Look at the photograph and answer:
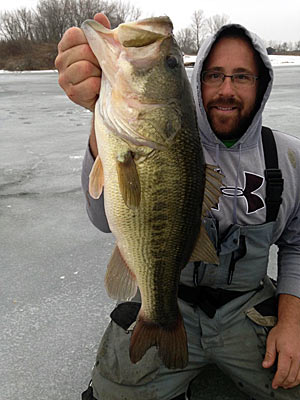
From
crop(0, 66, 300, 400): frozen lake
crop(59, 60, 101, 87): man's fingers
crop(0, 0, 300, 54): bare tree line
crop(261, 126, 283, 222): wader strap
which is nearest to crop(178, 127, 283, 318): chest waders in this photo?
crop(261, 126, 283, 222): wader strap

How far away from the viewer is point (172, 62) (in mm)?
1526

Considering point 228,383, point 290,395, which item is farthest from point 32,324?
point 290,395

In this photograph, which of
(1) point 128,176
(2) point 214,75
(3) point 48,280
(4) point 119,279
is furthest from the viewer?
(3) point 48,280

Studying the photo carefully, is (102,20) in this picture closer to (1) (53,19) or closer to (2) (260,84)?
(2) (260,84)

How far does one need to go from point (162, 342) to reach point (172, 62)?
3.54ft

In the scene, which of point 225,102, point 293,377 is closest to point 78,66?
point 225,102

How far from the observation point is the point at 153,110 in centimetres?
150

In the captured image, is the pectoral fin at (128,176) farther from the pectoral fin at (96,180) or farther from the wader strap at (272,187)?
the wader strap at (272,187)

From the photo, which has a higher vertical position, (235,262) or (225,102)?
(225,102)

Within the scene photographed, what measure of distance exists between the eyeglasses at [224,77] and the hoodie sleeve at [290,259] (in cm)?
70

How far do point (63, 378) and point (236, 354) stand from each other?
829 millimetres

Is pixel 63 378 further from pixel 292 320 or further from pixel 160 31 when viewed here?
pixel 160 31

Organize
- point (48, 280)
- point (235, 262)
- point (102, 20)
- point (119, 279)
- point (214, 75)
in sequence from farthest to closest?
point (48, 280), point (214, 75), point (235, 262), point (119, 279), point (102, 20)

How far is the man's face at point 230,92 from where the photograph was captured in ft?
7.00
